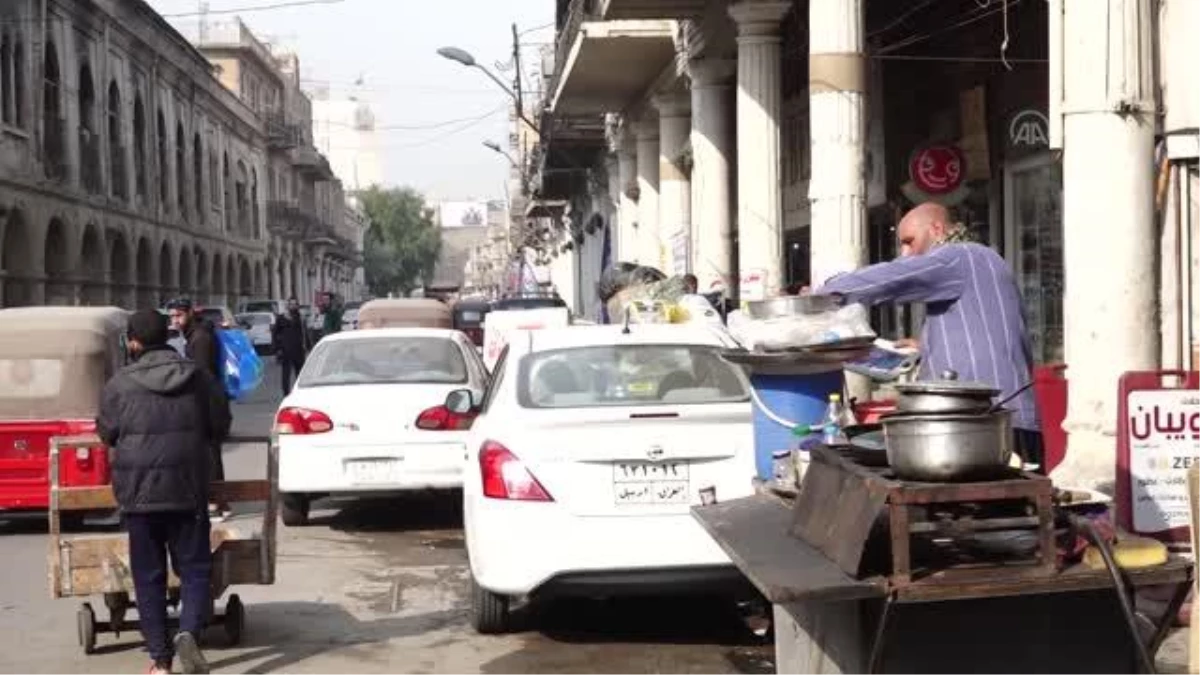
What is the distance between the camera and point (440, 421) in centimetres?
1084

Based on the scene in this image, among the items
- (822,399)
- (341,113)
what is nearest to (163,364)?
(822,399)

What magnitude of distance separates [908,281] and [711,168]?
14950mm

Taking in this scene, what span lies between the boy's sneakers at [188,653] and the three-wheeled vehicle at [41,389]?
492cm

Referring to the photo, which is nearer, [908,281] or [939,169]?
[908,281]

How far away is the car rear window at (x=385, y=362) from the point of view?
11.6m

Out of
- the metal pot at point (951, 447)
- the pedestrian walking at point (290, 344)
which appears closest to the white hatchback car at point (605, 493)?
the metal pot at point (951, 447)

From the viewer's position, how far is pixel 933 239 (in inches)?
227

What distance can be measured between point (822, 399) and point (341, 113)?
526ft

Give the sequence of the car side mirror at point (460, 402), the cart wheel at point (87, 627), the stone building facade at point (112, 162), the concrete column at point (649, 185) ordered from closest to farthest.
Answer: the cart wheel at point (87, 627)
the car side mirror at point (460, 402)
the concrete column at point (649, 185)
the stone building facade at point (112, 162)

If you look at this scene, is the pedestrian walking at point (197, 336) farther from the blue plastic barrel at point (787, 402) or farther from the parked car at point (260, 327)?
the parked car at point (260, 327)

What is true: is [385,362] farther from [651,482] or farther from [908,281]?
[908,281]

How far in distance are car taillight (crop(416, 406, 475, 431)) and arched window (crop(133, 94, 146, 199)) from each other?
37.1m

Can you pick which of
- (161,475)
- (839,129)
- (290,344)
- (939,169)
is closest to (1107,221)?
(839,129)

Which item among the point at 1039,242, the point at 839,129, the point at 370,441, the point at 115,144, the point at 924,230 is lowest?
the point at 370,441
